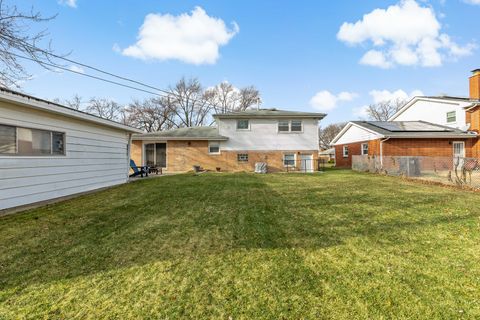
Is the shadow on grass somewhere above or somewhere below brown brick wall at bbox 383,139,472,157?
below

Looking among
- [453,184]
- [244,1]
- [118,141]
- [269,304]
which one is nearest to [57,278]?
[269,304]

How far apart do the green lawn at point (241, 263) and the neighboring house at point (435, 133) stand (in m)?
12.9

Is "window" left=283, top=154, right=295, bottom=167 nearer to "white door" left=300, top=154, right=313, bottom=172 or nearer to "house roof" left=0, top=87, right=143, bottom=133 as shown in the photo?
"white door" left=300, top=154, right=313, bottom=172

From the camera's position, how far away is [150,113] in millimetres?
39906

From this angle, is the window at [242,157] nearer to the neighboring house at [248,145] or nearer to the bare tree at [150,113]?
the neighboring house at [248,145]

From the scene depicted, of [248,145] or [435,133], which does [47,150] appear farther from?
[435,133]

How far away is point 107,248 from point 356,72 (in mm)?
21437

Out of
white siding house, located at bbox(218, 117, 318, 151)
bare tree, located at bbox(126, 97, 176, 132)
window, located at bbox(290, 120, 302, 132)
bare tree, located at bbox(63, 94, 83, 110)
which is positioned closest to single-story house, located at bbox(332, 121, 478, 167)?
white siding house, located at bbox(218, 117, 318, 151)

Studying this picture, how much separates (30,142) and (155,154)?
12867mm

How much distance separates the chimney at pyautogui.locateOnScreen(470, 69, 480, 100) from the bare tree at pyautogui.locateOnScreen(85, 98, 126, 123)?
46888mm

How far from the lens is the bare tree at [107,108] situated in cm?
4338

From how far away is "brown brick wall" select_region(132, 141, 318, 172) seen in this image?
→ 18281 millimetres

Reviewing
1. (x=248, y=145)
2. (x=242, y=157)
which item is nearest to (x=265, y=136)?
(x=248, y=145)

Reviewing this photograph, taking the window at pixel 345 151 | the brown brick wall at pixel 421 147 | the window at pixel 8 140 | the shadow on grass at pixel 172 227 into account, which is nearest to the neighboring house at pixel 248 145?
the brown brick wall at pixel 421 147
